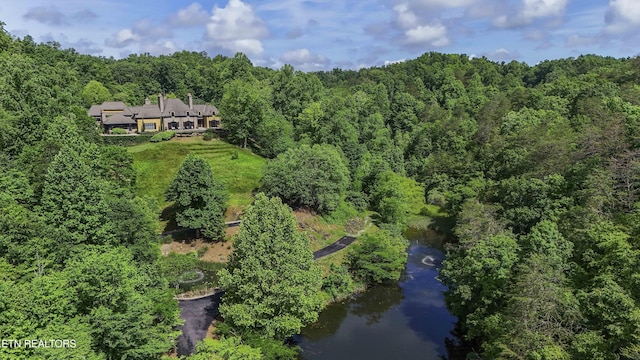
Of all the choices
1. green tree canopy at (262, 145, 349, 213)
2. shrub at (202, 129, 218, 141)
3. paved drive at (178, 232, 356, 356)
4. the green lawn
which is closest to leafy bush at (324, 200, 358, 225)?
green tree canopy at (262, 145, 349, 213)

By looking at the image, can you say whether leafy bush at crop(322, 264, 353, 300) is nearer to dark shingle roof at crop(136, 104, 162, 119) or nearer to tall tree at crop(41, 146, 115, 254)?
tall tree at crop(41, 146, 115, 254)

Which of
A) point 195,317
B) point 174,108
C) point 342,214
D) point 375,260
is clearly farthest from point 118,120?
point 375,260

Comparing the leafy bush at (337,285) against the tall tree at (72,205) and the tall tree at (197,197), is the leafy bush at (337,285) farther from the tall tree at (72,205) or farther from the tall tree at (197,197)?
the tall tree at (72,205)

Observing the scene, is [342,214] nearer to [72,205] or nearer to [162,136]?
[72,205]

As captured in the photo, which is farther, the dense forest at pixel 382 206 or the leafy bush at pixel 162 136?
the leafy bush at pixel 162 136

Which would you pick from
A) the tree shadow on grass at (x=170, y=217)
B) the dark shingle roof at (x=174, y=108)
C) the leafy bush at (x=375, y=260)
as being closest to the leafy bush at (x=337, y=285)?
the leafy bush at (x=375, y=260)

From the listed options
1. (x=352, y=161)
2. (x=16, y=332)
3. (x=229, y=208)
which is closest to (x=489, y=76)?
(x=352, y=161)
